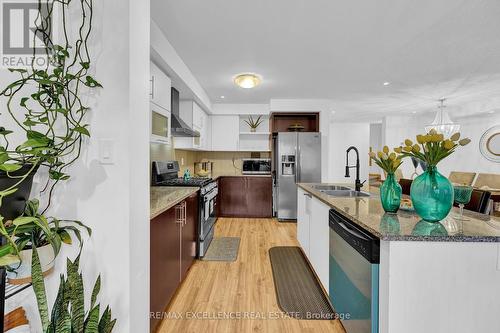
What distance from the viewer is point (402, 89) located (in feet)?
14.3

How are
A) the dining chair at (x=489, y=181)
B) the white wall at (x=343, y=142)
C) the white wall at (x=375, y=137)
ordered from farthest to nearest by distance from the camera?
the white wall at (x=375, y=137)
the white wall at (x=343, y=142)
the dining chair at (x=489, y=181)

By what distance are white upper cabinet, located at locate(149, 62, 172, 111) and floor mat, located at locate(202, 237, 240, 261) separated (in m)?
1.83

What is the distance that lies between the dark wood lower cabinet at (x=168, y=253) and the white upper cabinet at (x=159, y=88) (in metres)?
1.06

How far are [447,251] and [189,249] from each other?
213 centimetres

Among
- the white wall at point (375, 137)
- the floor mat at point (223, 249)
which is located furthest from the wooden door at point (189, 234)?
the white wall at point (375, 137)

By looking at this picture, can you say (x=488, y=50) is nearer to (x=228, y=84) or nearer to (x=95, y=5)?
→ (x=228, y=84)

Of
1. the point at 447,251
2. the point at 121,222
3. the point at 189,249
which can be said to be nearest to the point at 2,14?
the point at 121,222

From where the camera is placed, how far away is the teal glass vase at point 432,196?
1.26 metres

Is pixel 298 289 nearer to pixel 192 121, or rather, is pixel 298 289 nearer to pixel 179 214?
pixel 179 214

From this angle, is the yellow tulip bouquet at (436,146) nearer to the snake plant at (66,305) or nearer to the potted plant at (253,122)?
the snake plant at (66,305)

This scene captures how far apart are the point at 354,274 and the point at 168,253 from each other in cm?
131

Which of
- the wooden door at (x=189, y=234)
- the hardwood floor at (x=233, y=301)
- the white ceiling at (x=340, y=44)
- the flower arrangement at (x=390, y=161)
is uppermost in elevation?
the white ceiling at (x=340, y=44)

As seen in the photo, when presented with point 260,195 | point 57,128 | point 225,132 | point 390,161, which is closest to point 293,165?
point 260,195

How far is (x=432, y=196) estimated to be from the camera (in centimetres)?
128
